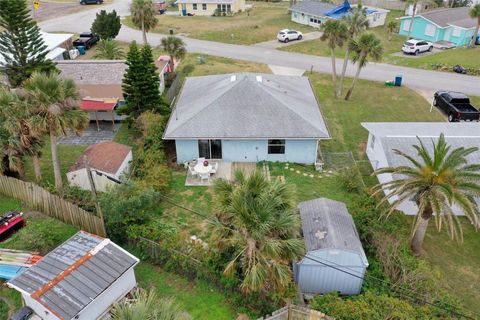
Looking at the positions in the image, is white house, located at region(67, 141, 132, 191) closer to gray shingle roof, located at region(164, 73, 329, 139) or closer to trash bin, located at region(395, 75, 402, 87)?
gray shingle roof, located at region(164, 73, 329, 139)

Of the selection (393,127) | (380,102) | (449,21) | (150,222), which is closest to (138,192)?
(150,222)

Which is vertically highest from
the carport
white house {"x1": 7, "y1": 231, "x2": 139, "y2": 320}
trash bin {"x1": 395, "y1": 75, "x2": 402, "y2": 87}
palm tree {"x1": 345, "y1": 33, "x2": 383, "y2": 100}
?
palm tree {"x1": 345, "y1": 33, "x2": 383, "y2": 100}

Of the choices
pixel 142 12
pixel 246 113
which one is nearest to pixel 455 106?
pixel 246 113

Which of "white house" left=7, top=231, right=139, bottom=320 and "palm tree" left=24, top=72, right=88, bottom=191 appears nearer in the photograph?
"white house" left=7, top=231, right=139, bottom=320

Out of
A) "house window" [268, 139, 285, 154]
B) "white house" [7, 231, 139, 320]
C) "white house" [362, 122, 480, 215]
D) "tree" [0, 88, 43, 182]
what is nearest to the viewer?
"white house" [7, 231, 139, 320]

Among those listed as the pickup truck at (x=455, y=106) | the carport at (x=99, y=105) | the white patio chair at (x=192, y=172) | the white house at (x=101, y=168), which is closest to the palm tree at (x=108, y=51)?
the carport at (x=99, y=105)

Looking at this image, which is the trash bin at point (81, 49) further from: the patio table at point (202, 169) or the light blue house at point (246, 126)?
the patio table at point (202, 169)

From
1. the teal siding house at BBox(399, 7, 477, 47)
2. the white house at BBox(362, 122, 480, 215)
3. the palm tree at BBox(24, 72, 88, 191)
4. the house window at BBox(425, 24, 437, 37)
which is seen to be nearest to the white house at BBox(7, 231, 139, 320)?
the palm tree at BBox(24, 72, 88, 191)
